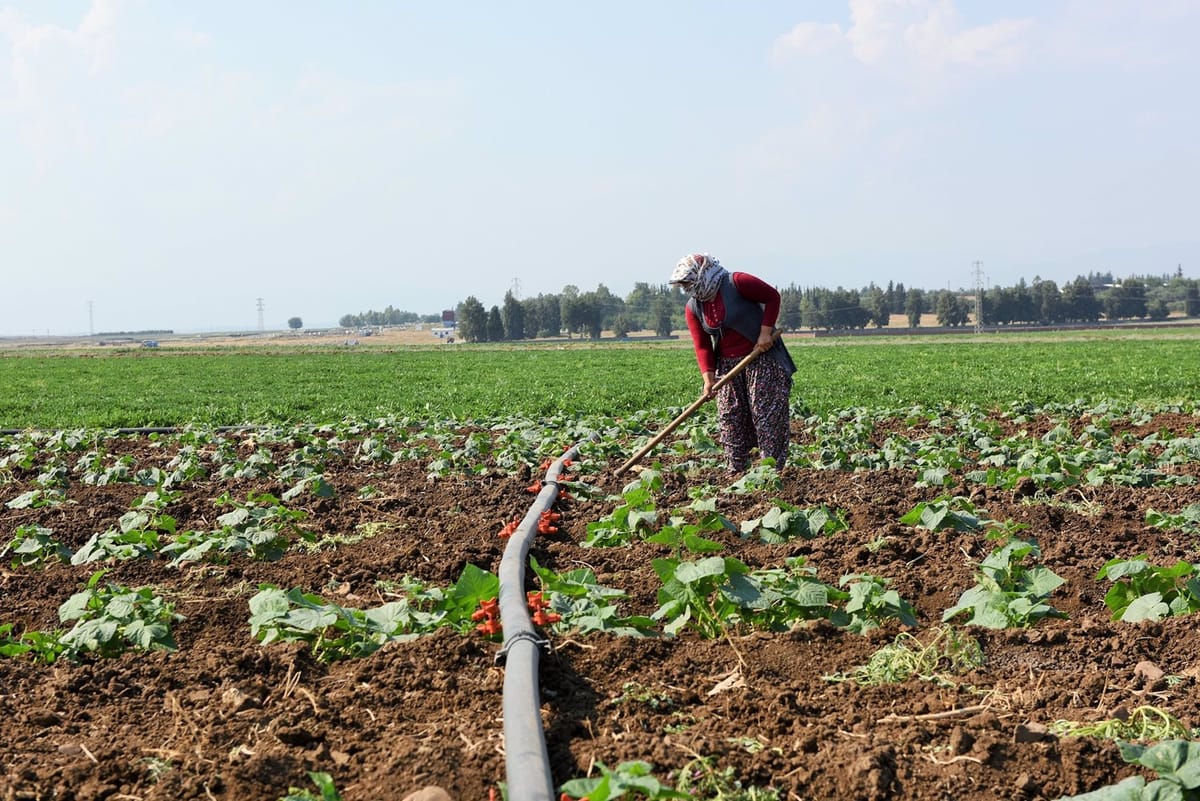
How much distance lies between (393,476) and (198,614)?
4.59m

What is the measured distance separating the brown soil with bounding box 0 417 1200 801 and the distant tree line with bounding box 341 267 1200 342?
347 feet

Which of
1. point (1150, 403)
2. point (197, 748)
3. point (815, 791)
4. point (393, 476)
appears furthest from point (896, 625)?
point (1150, 403)

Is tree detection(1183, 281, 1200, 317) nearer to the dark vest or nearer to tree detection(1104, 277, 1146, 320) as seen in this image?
tree detection(1104, 277, 1146, 320)

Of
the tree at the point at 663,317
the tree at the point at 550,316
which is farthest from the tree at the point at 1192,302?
the tree at the point at 550,316

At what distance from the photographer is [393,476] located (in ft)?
29.8

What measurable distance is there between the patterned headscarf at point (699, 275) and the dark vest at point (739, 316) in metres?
0.11

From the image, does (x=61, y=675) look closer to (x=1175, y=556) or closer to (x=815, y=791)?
(x=815, y=791)

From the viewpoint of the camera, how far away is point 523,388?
24047mm

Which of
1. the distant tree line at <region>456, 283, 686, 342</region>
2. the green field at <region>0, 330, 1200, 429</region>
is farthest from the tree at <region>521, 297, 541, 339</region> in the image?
the green field at <region>0, 330, 1200, 429</region>

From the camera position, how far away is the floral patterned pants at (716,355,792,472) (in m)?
8.00

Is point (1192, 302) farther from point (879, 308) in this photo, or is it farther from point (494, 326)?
point (494, 326)

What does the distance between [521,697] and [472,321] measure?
116 metres

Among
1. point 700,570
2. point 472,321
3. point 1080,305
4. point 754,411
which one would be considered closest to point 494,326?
point 472,321

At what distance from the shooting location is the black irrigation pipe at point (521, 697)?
8.02 feet
